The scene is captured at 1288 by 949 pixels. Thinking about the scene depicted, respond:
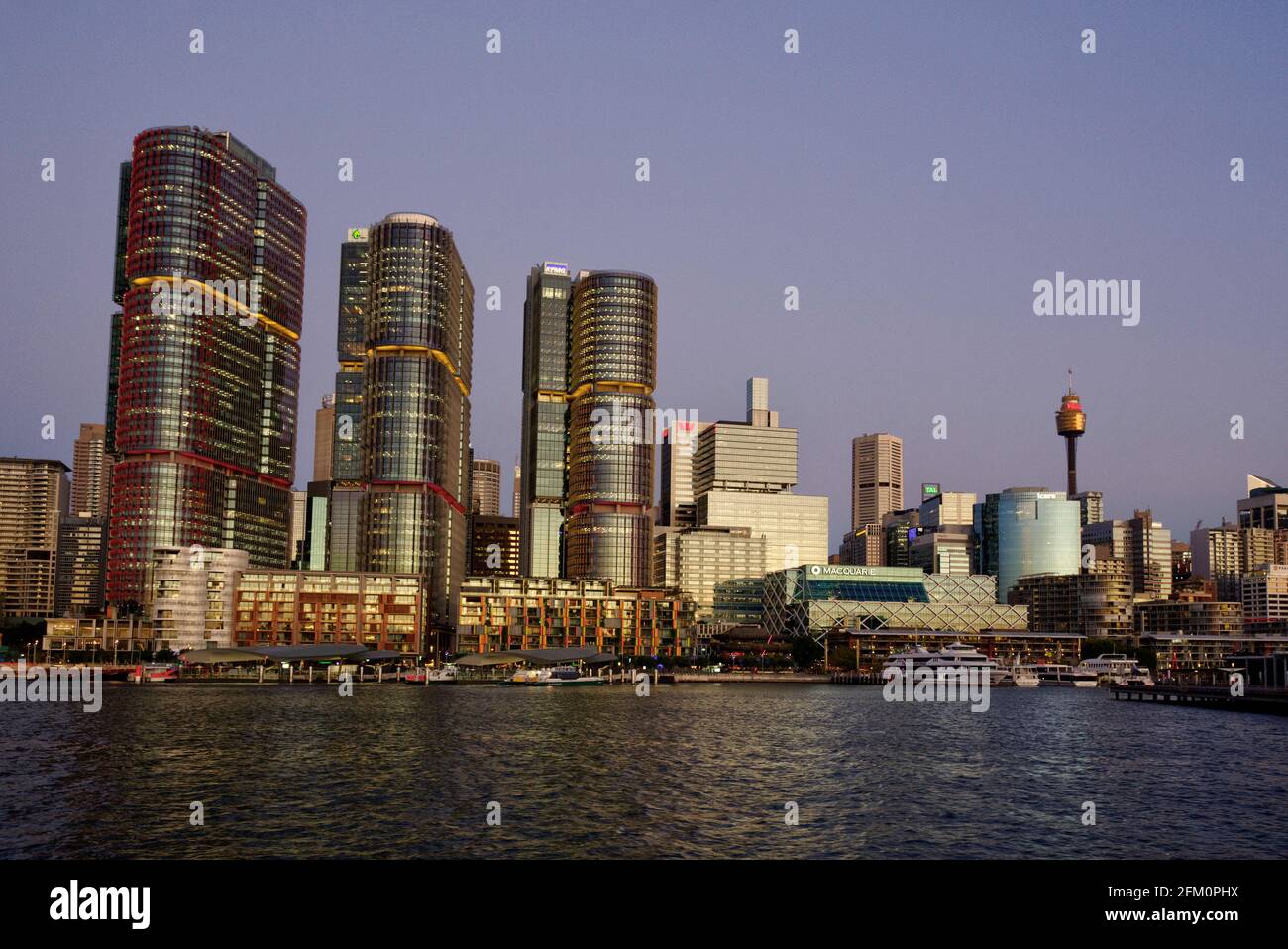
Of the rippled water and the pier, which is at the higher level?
the rippled water

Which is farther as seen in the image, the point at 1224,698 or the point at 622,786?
the point at 1224,698

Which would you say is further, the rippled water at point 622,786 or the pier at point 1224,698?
the pier at point 1224,698

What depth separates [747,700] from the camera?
180750 mm

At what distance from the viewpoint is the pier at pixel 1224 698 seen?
160875 mm

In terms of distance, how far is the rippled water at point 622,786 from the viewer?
164 ft

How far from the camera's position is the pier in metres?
161

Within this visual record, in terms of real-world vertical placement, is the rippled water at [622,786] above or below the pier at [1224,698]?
above

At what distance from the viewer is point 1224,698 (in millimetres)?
174625

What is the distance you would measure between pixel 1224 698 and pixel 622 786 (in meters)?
140

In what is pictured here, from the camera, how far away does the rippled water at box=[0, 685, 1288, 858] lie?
164ft

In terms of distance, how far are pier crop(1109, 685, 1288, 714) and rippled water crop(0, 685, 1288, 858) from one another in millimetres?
33669

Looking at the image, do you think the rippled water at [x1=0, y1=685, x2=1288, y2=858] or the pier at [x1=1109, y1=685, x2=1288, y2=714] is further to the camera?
the pier at [x1=1109, y1=685, x2=1288, y2=714]

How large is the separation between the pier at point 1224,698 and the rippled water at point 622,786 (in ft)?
110
